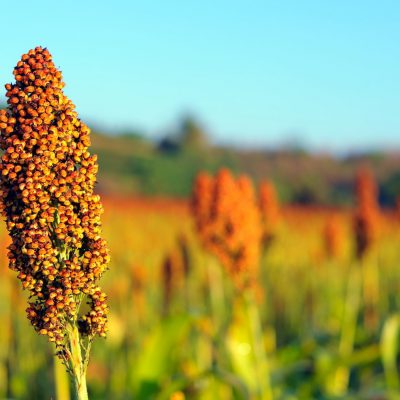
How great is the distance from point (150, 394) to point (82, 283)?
3.33 metres

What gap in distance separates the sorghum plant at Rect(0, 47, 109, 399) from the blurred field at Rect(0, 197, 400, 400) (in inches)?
27.0

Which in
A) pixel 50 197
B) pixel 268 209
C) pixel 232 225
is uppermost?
pixel 268 209

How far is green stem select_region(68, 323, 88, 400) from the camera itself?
138 centimetres

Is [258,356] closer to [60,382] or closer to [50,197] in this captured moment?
[60,382]

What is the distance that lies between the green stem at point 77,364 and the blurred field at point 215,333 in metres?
0.65

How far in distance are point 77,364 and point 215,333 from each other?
4.38 m

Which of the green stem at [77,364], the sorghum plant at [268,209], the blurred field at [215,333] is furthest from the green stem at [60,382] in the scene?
the sorghum plant at [268,209]

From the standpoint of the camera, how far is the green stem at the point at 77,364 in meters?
1.38

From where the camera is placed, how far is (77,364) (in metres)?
1.44

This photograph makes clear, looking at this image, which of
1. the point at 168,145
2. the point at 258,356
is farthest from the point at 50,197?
the point at 168,145

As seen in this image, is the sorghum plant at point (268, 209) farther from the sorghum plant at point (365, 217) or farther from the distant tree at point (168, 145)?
the distant tree at point (168, 145)

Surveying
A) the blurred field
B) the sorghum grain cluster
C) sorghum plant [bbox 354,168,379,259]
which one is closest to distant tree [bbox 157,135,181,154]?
the blurred field

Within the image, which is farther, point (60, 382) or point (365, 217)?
point (365, 217)

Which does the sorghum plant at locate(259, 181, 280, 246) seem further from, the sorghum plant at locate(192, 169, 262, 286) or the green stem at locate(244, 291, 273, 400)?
the green stem at locate(244, 291, 273, 400)
